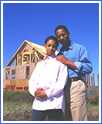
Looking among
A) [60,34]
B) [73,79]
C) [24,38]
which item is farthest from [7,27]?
[73,79]

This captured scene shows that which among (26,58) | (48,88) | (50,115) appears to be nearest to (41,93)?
(48,88)

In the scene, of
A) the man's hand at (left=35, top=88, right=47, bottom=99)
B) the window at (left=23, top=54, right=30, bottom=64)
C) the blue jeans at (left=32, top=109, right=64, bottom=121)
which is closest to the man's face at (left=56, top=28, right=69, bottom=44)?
the window at (left=23, top=54, right=30, bottom=64)

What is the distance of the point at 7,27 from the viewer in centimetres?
352

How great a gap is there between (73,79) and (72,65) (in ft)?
0.35

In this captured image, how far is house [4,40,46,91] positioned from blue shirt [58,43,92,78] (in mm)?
213

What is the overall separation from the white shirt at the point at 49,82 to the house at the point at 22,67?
4 centimetres

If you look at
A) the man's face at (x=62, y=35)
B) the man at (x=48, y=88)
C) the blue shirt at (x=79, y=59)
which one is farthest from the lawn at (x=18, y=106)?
the man's face at (x=62, y=35)

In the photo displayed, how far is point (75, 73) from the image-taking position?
11.6ft

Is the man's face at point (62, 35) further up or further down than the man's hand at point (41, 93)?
further up

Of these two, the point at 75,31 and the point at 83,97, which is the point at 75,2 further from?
the point at 83,97

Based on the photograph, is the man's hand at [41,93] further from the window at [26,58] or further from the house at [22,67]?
the window at [26,58]

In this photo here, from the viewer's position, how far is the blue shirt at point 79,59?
3510mm

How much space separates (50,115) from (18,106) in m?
0.26

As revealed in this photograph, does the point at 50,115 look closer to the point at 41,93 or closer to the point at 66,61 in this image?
the point at 41,93
